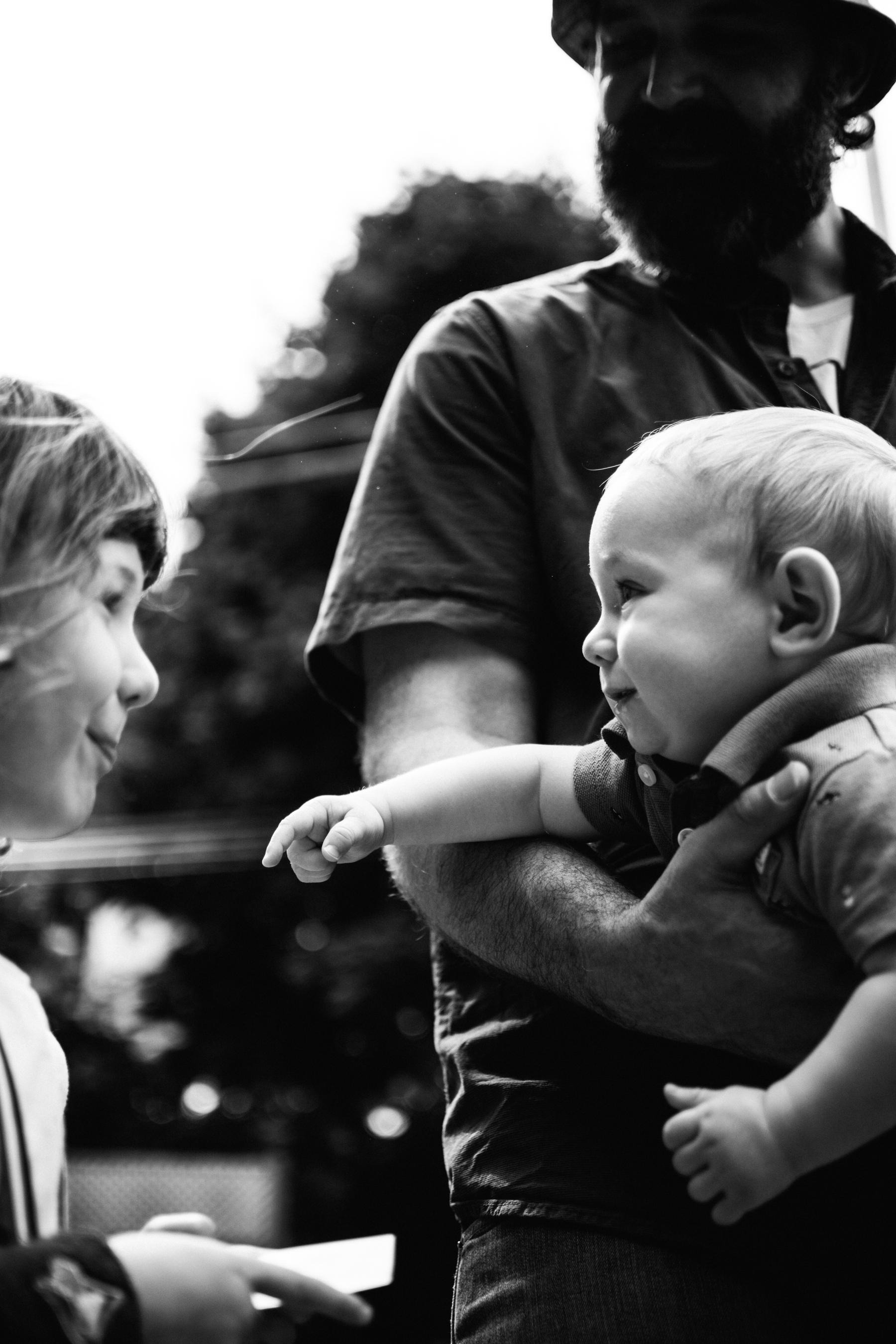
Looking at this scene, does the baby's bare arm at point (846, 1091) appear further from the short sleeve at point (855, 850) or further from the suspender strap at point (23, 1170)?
the suspender strap at point (23, 1170)

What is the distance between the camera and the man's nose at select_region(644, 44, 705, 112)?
1521 millimetres

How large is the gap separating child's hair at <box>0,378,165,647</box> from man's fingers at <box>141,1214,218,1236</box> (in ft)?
1.34

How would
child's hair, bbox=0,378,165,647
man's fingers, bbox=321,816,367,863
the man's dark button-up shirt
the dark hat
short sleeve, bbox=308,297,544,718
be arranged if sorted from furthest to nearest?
1. the dark hat
2. short sleeve, bbox=308,297,544,718
3. the man's dark button-up shirt
4. man's fingers, bbox=321,816,367,863
5. child's hair, bbox=0,378,165,647

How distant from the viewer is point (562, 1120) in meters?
1.18

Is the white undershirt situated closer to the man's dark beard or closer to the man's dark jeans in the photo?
the man's dark beard

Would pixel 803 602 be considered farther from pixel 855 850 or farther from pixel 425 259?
pixel 425 259

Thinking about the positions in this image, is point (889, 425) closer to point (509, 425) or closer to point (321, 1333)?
point (509, 425)

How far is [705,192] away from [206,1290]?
1.26 meters

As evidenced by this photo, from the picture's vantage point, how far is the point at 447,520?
1.45 m

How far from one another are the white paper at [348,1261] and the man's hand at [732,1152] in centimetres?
30

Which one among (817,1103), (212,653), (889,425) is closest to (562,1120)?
(817,1103)

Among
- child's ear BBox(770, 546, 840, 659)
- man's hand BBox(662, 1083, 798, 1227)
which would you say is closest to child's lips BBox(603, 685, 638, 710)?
child's ear BBox(770, 546, 840, 659)

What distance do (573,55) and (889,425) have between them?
0.70 m

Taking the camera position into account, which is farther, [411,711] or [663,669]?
[411,711]
